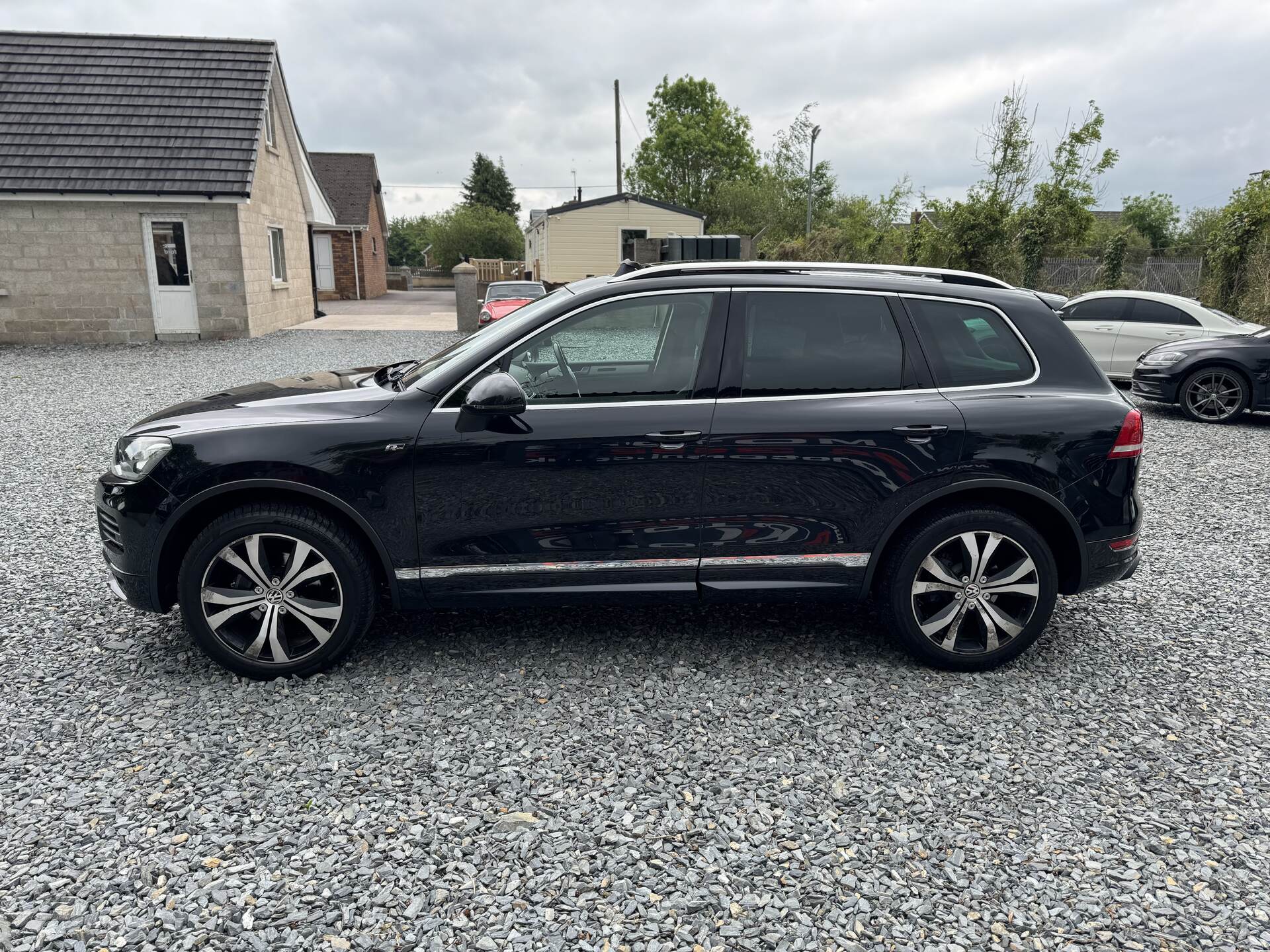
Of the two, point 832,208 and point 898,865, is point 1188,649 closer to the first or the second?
point 898,865

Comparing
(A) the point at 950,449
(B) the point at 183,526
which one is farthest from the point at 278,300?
(A) the point at 950,449

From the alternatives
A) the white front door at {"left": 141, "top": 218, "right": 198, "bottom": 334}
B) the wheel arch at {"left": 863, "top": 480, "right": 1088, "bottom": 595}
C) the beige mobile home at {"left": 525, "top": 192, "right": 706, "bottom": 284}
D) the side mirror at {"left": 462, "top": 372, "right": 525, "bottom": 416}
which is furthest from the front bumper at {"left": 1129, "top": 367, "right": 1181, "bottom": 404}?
the beige mobile home at {"left": 525, "top": 192, "right": 706, "bottom": 284}

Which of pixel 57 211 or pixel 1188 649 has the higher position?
pixel 57 211

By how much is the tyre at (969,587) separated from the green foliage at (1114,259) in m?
18.4

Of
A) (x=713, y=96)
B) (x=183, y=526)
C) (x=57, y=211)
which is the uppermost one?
(x=713, y=96)

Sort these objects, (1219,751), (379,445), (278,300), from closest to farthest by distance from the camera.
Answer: (1219,751), (379,445), (278,300)

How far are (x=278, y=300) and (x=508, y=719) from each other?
20239mm

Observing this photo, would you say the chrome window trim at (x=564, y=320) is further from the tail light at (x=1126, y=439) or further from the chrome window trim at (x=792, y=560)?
the tail light at (x=1126, y=439)

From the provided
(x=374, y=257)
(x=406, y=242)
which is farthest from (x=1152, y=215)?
(x=406, y=242)

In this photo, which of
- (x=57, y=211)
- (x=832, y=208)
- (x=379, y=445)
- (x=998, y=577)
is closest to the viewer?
(x=379, y=445)

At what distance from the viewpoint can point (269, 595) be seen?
3.76 metres

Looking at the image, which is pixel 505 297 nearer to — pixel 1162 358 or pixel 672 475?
pixel 1162 358

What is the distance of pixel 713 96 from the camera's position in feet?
199

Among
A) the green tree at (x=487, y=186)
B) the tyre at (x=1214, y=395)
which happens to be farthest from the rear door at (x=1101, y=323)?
the green tree at (x=487, y=186)
